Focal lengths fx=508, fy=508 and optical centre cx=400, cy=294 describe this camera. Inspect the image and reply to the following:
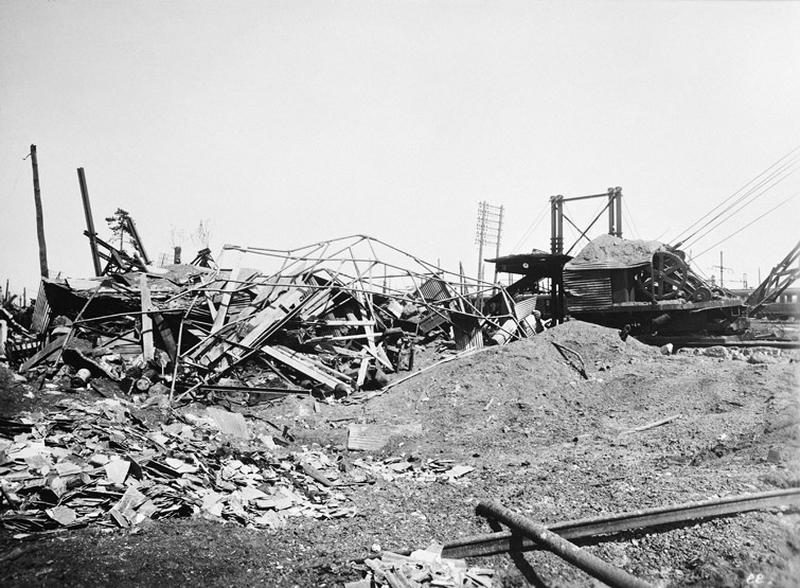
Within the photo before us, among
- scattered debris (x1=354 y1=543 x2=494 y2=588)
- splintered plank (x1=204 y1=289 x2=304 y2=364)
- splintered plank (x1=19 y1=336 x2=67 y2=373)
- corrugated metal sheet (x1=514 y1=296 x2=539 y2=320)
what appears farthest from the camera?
corrugated metal sheet (x1=514 y1=296 x2=539 y2=320)

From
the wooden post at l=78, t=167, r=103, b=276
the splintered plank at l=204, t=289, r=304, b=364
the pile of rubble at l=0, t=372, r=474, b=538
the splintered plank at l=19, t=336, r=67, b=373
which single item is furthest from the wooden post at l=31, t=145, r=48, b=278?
the pile of rubble at l=0, t=372, r=474, b=538

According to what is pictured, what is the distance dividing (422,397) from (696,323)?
32.3 ft

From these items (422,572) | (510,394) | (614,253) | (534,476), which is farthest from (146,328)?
(614,253)

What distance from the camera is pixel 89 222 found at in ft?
53.4

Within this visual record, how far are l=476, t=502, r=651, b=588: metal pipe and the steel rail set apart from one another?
0.42 ft

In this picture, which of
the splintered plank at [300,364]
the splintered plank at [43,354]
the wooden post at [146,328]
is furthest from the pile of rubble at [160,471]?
the splintered plank at [43,354]

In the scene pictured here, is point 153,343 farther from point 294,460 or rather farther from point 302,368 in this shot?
point 294,460

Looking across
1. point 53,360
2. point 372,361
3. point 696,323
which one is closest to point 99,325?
point 53,360

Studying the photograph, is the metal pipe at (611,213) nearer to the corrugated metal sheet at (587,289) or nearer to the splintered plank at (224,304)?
the corrugated metal sheet at (587,289)

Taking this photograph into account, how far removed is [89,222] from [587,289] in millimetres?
15761

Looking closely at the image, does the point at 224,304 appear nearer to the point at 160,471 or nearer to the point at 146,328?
the point at 146,328

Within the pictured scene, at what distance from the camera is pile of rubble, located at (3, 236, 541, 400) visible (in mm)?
9383

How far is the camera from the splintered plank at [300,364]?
383 inches

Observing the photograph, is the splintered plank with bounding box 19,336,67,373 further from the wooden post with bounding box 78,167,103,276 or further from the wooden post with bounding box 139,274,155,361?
the wooden post with bounding box 78,167,103,276
